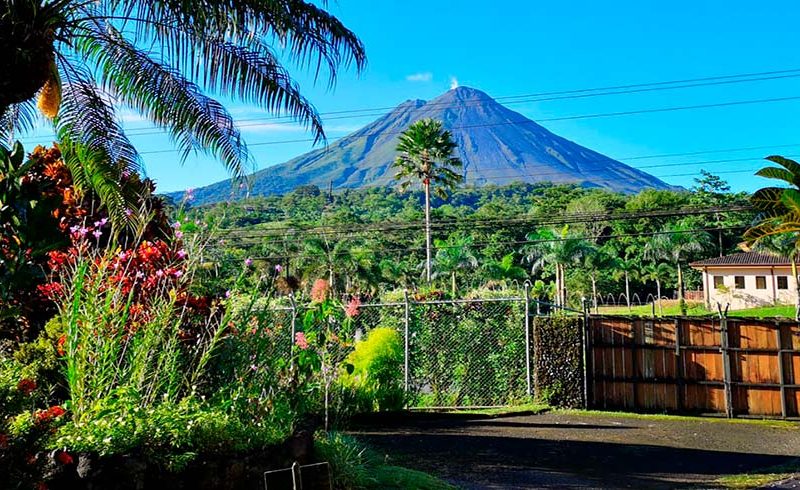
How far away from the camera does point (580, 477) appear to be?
22.5 feet

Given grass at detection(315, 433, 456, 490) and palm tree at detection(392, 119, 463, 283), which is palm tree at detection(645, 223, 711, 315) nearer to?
palm tree at detection(392, 119, 463, 283)

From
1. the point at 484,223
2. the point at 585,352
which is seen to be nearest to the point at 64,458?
the point at 585,352

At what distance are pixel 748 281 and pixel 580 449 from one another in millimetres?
47801

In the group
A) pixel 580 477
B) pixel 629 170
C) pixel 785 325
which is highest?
pixel 629 170

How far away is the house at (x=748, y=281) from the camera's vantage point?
50.0 metres

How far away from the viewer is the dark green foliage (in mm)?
12281

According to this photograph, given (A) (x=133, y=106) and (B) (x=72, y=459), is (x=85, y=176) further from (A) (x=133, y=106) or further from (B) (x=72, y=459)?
(B) (x=72, y=459)

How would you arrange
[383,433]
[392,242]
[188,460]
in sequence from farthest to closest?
[392,242] → [383,433] → [188,460]

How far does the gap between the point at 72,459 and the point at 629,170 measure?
186 m

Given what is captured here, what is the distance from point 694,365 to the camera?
11.8 m

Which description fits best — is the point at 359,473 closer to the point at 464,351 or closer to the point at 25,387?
the point at 25,387

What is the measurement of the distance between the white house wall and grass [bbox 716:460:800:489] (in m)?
45.8

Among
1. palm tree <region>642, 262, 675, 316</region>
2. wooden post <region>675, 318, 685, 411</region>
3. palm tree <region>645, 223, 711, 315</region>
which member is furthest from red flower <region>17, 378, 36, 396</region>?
palm tree <region>642, 262, 675, 316</region>

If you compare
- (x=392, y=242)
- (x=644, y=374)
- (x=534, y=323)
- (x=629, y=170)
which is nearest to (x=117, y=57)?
(x=534, y=323)
